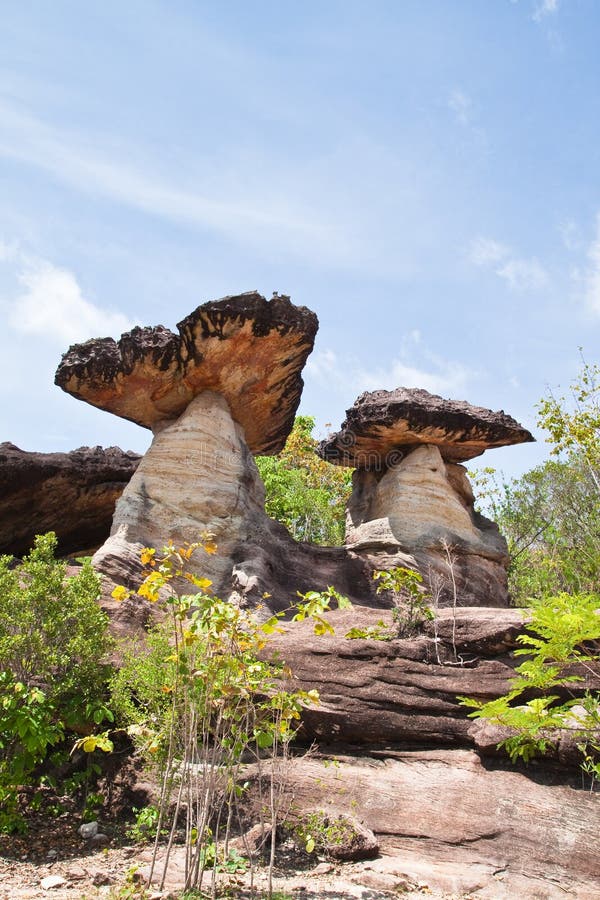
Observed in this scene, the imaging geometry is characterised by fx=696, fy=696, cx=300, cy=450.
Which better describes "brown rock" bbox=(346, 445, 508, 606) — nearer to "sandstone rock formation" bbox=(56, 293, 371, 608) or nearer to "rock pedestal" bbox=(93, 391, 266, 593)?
"sandstone rock formation" bbox=(56, 293, 371, 608)

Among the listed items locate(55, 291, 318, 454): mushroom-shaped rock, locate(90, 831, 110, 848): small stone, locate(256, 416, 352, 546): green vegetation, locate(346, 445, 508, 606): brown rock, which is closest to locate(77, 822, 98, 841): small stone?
locate(90, 831, 110, 848): small stone

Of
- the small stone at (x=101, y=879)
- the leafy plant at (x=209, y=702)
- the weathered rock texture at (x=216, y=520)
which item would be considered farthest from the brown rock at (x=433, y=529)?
the small stone at (x=101, y=879)

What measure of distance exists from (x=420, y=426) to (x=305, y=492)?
8385 mm

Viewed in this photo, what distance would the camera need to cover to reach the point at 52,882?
559 cm

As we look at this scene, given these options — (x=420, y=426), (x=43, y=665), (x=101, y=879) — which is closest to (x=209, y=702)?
(x=101, y=879)

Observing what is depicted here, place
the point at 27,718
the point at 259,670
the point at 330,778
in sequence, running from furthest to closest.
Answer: the point at 330,778 → the point at 27,718 → the point at 259,670

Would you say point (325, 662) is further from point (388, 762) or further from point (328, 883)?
point (328, 883)

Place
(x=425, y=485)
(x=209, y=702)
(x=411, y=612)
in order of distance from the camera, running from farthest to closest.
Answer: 1. (x=425, y=485)
2. (x=411, y=612)
3. (x=209, y=702)

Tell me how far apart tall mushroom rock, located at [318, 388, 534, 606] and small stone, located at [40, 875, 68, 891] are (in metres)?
8.03

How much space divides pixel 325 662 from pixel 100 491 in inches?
320

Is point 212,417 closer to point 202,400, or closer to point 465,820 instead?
point 202,400

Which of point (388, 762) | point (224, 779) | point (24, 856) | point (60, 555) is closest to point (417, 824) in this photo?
point (388, 762)

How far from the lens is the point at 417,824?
272 inches

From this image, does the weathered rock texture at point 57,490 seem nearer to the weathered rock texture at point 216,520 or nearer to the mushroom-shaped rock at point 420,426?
the weathered rock texture at point 216,520
